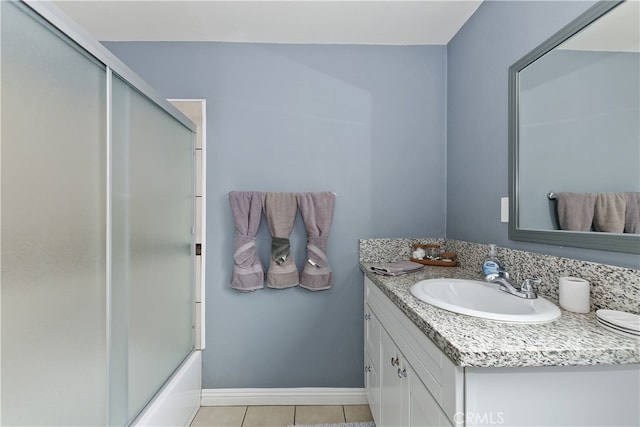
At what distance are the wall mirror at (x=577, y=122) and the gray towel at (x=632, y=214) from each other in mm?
17

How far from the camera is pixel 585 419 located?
27.2 inches

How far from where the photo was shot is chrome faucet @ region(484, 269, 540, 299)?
1.01m

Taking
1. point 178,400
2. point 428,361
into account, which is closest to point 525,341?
point 428,361

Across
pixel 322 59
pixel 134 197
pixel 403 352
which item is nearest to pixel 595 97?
pixel 403 352

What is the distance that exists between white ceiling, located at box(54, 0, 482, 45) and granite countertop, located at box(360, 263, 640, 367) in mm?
1535

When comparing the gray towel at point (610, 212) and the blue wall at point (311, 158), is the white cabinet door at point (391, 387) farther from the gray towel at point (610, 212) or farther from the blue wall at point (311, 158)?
the gray towel at point (610, 212)

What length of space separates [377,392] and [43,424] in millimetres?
1257

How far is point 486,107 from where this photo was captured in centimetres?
149

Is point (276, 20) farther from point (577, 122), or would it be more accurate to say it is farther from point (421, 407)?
point (421, 407)

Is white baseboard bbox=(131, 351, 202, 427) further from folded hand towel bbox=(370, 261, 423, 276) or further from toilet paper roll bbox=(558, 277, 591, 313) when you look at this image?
toilet paper roll bbox=(558, 277, 591, 313)

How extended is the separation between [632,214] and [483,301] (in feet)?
1.76

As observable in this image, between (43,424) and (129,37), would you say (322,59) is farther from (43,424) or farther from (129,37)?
(43,424)

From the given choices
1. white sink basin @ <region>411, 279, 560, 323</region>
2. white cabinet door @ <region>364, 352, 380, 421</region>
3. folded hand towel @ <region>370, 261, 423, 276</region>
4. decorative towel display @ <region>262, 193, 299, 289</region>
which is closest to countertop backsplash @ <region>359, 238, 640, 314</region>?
white sink basin @ <region>411, 279, 560, 323</region>

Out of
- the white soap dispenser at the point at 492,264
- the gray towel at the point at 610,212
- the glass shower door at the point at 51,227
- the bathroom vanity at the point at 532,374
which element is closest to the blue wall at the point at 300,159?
the white soap dispenser at the point at 492,264
